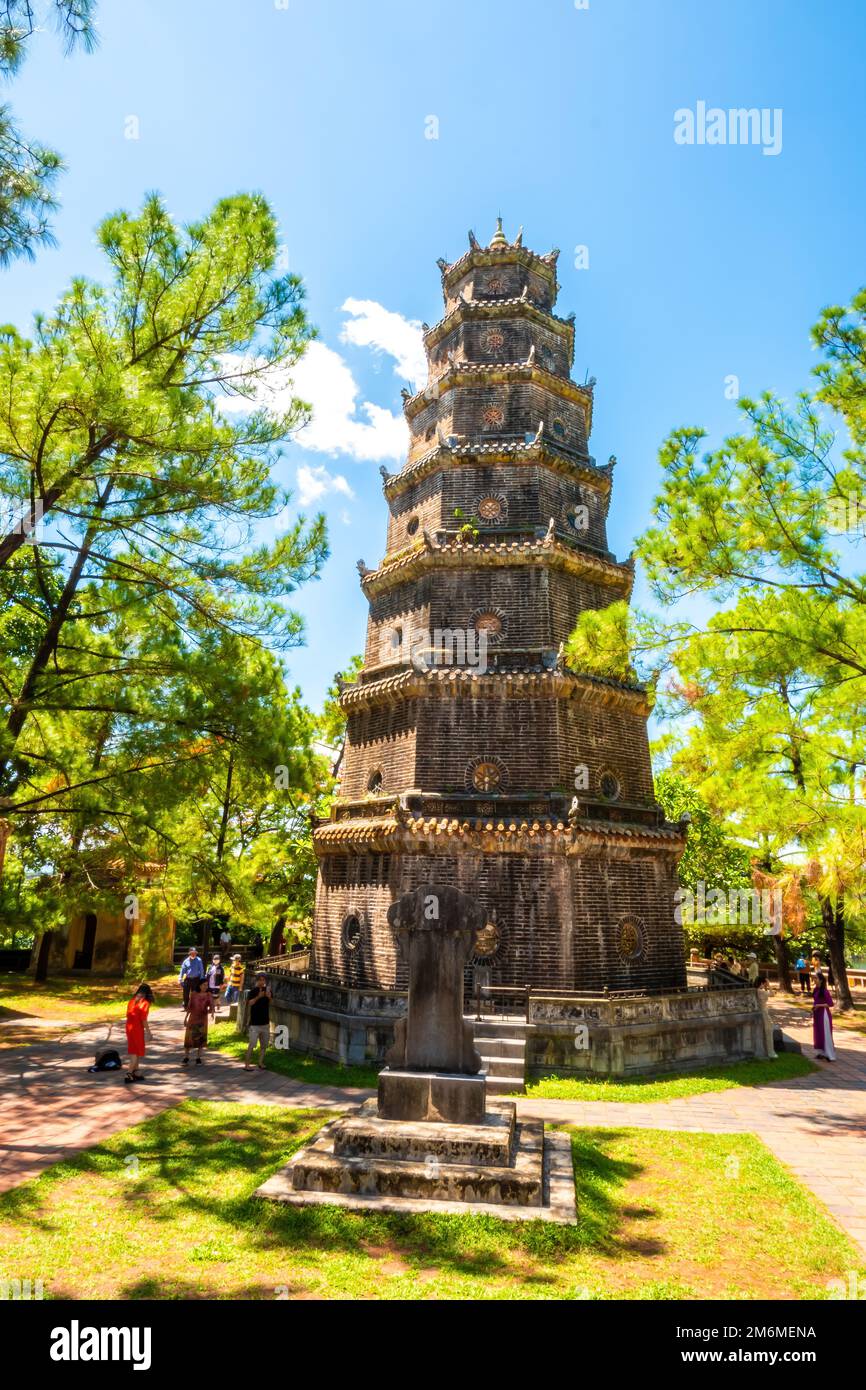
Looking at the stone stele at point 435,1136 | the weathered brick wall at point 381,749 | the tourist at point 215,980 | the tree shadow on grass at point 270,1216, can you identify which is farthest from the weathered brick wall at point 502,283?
the tree shadow on grass at point 270,1216

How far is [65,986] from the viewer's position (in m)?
26.6

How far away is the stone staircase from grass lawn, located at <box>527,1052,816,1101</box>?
0.32 meters

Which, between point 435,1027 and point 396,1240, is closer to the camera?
point 396,1240

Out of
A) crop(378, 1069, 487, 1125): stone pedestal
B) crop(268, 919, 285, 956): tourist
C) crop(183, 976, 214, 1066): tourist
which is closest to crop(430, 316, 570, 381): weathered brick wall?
crop(183, 976, 214, 1066): tourist

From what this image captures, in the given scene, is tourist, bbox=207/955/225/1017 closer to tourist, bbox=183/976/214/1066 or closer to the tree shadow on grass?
tourist, bbox=183/976/214/1066

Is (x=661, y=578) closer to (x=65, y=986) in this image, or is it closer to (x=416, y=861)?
(x=416, y=861)

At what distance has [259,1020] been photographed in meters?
13.7

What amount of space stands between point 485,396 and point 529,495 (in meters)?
3.37

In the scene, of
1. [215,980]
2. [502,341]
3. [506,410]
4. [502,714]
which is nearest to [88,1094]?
[502,714]

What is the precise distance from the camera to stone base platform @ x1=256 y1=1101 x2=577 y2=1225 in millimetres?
6879

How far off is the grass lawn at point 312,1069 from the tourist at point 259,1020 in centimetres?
40

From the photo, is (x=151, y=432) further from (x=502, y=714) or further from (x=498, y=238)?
(x=498, y=238)

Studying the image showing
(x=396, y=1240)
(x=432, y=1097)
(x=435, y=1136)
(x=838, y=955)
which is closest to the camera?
(x=396, y=1240)

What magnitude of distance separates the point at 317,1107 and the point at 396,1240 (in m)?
5.17
